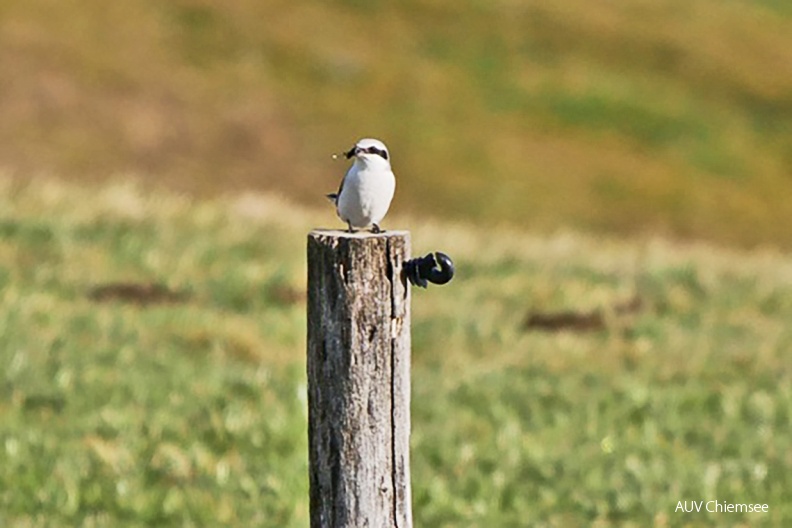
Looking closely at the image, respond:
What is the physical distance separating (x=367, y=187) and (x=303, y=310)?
11706mm

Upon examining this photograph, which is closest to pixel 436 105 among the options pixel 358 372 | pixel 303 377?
pixel 303 377

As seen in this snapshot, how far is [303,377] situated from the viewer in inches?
590

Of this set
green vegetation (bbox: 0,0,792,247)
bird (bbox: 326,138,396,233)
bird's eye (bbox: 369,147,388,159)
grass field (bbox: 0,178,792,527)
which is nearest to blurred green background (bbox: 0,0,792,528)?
grass field (bbox: 0,178,792,527)

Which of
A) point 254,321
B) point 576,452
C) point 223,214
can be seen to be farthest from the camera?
point 223,214

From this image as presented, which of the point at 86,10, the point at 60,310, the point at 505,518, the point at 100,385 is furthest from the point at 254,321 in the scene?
the point at 86,10

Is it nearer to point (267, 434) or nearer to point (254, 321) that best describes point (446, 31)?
point (254, 321)

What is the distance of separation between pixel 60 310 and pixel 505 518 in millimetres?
7306

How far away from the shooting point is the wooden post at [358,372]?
6492 mm

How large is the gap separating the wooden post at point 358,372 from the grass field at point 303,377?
411cm

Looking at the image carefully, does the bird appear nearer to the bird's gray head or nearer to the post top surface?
the bird's gray head

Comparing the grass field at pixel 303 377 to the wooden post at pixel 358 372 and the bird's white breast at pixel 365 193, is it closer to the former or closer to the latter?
the wooden post at pixel 358 372

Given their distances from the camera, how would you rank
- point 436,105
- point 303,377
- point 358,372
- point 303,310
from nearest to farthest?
point 358,372, point 303,377, point 303,310, point 436,105

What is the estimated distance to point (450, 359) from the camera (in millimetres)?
16188

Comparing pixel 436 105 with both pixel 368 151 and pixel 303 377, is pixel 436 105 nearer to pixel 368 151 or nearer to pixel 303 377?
pixel 303 377
